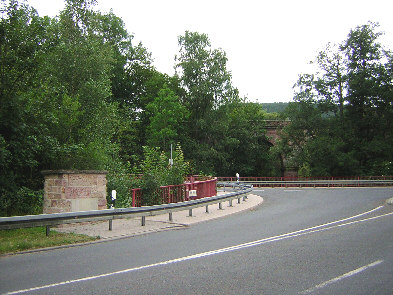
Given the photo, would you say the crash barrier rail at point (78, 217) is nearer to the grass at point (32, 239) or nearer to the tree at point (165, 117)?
the grass at point (32, 239)

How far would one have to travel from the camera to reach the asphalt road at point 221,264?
568cm

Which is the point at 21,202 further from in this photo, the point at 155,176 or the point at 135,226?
the point at 155,176

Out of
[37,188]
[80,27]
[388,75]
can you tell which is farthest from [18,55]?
[388,75]

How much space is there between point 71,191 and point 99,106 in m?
17.5

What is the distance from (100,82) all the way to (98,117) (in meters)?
2.76

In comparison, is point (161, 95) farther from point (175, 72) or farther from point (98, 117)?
point (98, 117)

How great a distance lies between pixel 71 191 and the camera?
12500mm

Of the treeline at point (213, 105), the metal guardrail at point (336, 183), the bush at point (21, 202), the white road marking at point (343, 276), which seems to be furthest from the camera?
the metal guardrail at point (336, 183)

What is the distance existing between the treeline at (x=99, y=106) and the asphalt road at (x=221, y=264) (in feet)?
19.1

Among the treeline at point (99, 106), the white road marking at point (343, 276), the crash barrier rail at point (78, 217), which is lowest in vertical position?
the white road marking at point (343, 276)

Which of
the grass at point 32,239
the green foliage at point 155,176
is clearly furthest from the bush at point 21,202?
the green foliage at point 155,176

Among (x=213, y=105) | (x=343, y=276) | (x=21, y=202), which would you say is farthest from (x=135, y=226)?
(x=213, y=105)

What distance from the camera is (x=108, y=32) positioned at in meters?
51.4

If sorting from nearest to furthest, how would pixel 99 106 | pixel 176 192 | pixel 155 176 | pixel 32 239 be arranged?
pixel 32 239, pixel 155 176, pixel 176 192, pixel 99 106
